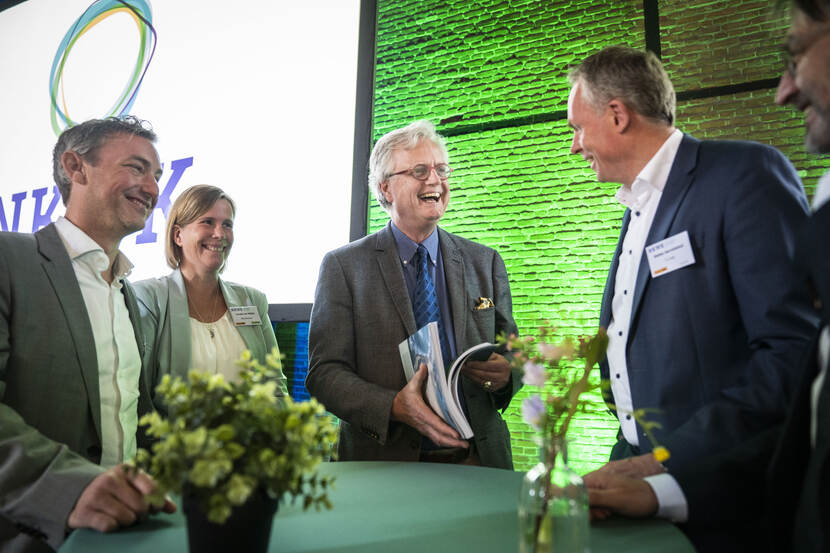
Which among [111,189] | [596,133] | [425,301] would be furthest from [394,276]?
[111,189]

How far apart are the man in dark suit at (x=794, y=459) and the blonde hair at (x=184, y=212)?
2626 mm

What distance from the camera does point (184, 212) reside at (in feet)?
10.2

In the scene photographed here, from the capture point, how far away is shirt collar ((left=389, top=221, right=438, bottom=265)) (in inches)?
98.0

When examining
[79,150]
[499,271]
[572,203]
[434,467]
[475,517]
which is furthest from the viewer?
[572,203]

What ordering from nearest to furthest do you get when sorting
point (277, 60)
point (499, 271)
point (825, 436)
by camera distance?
point (825, 436)
point (499, 271)
point (277, 60)

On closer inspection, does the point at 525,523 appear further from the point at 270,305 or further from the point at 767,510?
the point at 270,305

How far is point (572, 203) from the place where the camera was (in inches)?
127

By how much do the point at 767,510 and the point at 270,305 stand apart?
129 inches

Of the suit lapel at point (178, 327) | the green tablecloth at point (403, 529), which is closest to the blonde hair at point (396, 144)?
the suit lapel at point (178, 327)

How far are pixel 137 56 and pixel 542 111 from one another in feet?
12.2

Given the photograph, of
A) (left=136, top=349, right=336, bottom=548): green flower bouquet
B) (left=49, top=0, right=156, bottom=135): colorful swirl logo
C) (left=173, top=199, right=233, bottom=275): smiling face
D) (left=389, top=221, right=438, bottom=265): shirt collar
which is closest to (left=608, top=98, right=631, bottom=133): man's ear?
(left=389, top=221, right=438, bottom=265): shirt collar

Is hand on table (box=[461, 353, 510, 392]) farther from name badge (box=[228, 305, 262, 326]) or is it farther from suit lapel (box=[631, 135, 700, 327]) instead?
name badge (box=[228, 305, 262, 326])

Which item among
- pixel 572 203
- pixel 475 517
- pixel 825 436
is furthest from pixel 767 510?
pixel 572 203

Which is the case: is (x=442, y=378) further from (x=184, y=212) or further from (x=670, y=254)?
(x=184, y=212)
